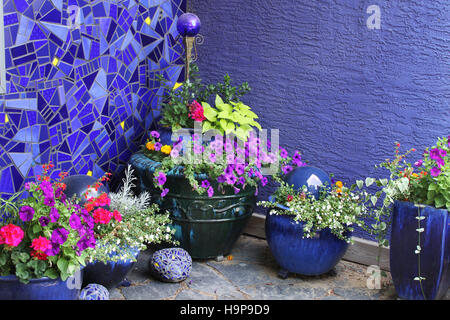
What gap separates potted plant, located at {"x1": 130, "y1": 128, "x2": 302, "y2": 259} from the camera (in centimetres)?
320

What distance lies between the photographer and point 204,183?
3184 mm

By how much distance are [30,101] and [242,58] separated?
1.76 meters

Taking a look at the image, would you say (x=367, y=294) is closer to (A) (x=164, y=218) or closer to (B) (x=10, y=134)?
(A) (x=164, y=218)

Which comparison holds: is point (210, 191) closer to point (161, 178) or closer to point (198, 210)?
point (198, 210)

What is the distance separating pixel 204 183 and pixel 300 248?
2.49 feet

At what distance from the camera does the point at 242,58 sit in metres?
3.96

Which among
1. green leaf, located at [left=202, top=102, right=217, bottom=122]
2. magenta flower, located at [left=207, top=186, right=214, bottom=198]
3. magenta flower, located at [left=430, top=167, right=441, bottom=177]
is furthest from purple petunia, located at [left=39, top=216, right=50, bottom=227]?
magenta flower, located at [left=430, top=167, right=441, bottom=177]

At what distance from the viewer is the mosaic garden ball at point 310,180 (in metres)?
3.22

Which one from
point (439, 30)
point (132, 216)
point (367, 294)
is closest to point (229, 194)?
point (132, 216)

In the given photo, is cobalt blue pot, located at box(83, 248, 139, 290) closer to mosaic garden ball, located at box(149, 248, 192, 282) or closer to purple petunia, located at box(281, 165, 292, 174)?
mosaic garden ball, located at box(149, 248, 192, 282)

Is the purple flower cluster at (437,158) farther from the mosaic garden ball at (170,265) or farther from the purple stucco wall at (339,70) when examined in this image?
the mosaic garden ball at (170,265)

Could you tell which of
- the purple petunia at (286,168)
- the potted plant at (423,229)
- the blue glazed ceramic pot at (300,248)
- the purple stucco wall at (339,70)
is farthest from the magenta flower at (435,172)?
the purple petunia at (286,168)

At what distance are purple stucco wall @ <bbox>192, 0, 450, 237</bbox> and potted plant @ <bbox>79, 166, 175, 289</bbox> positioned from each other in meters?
1.29

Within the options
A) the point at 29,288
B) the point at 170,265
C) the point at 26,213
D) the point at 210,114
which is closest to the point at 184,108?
the point at 210,114
